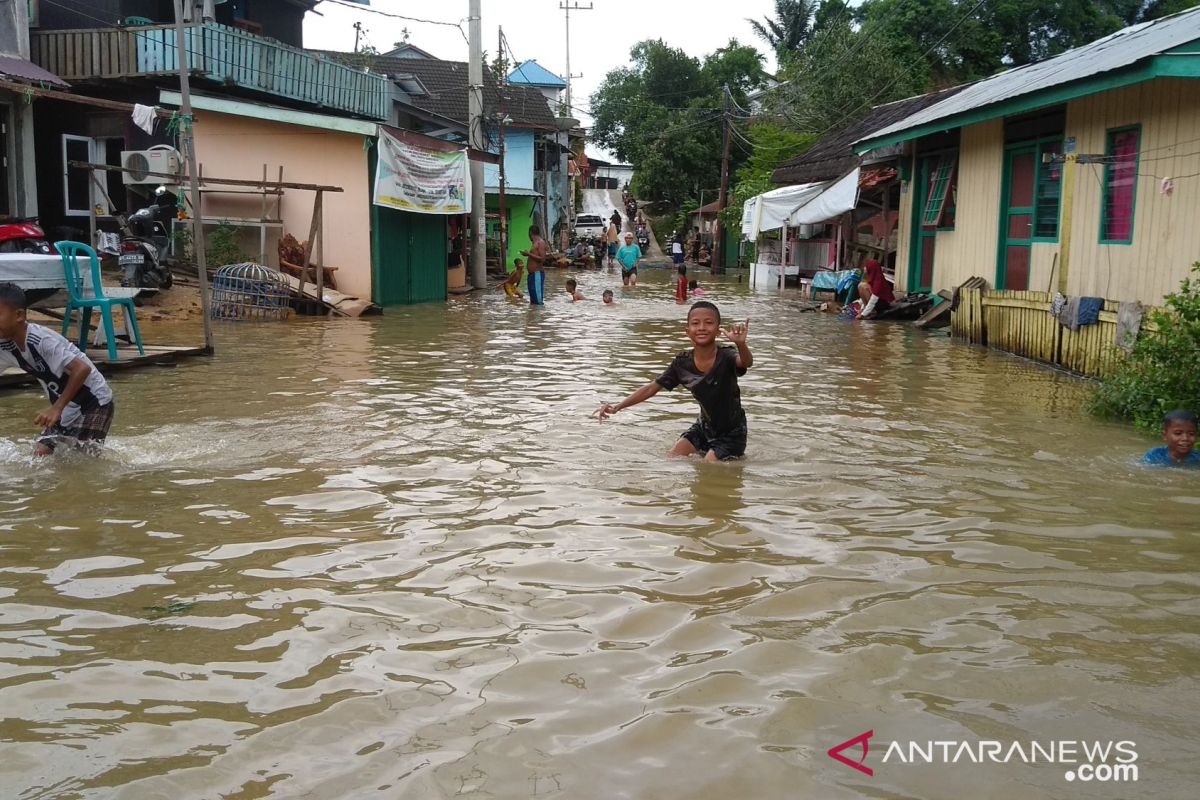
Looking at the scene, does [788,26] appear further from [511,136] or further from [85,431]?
[85,431]

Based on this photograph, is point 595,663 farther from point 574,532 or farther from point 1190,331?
point 1190,331

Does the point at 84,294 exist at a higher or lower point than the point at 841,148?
lower

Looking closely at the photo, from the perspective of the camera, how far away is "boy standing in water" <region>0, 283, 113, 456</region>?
21.7 feet

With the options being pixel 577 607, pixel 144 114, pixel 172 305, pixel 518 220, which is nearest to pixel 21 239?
pixel 172 305

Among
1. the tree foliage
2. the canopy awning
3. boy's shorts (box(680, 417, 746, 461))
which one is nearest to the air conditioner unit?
boy's shorts (box(680, 417, 746, 461))

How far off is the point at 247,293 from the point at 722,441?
12857 millimetres

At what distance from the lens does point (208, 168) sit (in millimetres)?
20406

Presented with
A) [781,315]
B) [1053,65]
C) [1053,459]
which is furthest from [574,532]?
[781,315]

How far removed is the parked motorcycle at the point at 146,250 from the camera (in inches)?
665

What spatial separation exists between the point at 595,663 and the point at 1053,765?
61.7 inches

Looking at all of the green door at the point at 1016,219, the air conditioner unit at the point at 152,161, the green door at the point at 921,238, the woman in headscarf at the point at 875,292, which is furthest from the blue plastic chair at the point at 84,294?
the green door at the point at 921,238

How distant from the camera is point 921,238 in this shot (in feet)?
68.1

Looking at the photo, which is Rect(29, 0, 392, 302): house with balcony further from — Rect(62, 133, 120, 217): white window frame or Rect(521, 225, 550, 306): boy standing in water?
Rect(521, 225, 550, 306): boy standing in water

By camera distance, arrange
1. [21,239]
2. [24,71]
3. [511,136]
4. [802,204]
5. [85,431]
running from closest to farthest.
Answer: [85,431]
[21,239]
[24,71]
[802,204]
[511,136]
